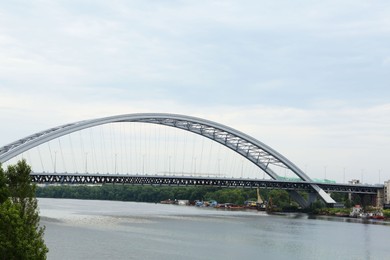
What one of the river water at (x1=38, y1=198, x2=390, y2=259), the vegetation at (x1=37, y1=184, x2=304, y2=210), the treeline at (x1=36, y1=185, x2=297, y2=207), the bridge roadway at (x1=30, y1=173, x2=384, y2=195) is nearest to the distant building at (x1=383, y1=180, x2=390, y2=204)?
the bridge roadway at (x1=30, y1=173, x2=384, y2=195)

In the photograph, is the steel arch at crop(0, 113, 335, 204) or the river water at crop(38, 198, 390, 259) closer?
the river water at crop(38, 198, 390, 259)

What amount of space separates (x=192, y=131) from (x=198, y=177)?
255 inches

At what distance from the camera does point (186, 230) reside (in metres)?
49.3

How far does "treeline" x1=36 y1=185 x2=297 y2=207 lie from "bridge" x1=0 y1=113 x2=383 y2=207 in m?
11.3

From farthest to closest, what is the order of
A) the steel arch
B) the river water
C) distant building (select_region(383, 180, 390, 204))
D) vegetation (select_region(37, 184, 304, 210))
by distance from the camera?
vegetation (select_region(37, 184, 304, 210)) → distant building (select_region(383, 180, 390, 204)) → the steel arch → the river water

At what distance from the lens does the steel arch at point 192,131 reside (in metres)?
→ 59.6

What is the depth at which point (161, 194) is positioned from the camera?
5714 inches

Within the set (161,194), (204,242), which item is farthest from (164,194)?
(204,242)

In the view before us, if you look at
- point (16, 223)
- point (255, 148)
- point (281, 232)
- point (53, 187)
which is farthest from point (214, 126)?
point (53, 187)

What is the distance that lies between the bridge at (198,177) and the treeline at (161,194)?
11.3 metres

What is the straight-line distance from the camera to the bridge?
61094 millimetres

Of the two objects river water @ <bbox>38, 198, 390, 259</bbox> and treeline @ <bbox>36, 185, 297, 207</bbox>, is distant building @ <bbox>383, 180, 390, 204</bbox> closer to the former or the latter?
treeline @ <bbox>36, 185, 297, 207</bbox>

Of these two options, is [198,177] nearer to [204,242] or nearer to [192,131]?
[192,131]

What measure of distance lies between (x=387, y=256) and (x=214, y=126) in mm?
41417
